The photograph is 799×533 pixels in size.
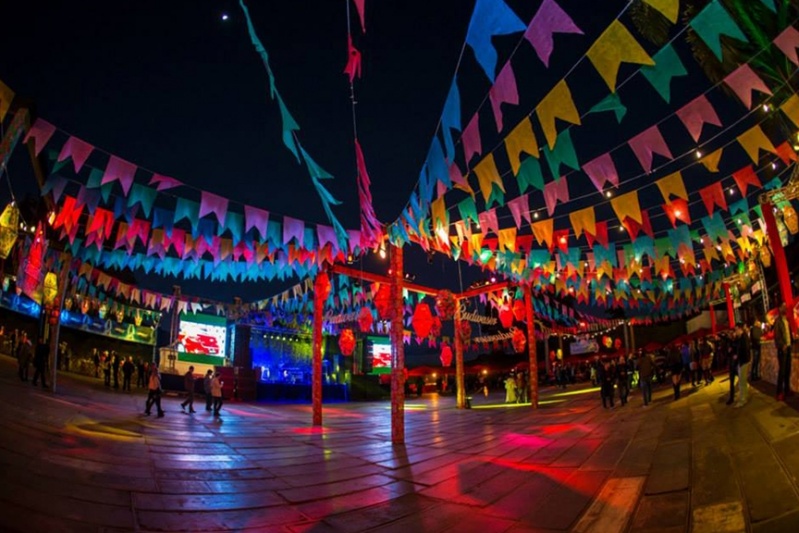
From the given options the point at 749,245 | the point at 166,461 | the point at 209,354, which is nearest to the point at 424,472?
the point at 166,461

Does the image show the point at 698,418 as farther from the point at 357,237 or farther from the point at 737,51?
the point at 357,237

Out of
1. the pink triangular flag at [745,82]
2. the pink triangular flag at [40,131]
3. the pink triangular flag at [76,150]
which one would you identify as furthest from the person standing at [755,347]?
the pink triangular flag at [40,131]

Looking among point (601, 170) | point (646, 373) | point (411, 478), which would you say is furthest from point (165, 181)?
point (646, 373)

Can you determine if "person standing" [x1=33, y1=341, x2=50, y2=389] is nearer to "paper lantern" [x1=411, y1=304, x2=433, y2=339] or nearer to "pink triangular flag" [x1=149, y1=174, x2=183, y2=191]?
"pink triangular flag" [x1=149, y1=174, x2=183, y2=191]

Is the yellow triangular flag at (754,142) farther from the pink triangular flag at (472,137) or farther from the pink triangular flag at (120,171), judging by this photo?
the pink triangular flag at (120,171)

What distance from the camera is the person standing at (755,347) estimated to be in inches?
379

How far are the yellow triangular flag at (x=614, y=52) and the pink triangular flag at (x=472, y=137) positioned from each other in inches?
56.9

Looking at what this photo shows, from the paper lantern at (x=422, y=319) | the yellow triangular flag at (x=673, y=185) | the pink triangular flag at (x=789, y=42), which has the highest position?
the pink triangular flag at (x=789, y=42)

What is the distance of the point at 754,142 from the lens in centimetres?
628

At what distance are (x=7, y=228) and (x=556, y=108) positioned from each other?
1020cm

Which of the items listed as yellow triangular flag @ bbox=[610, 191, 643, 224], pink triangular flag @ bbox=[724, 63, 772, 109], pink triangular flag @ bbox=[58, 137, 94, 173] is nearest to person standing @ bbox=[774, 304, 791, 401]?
yellow triangular flag @ bbox=[610, 191, 643, 224]

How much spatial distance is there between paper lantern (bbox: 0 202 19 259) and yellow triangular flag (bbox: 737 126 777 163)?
13.0 metres

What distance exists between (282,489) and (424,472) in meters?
1.92

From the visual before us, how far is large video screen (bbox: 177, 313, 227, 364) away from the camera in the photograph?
23094 mm
